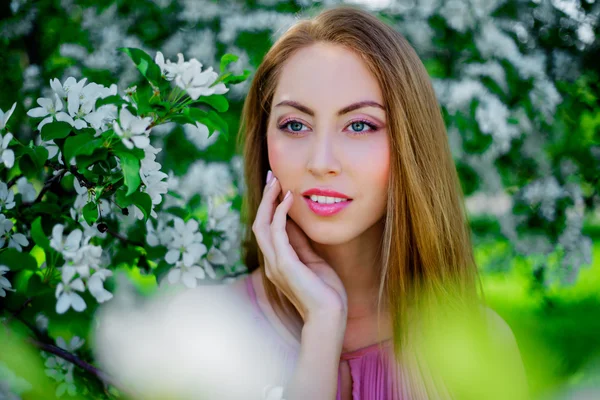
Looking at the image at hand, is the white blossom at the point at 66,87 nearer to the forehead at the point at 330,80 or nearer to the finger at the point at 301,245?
the forehead at the point at 330,80

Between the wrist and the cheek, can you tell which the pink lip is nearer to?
the cheek

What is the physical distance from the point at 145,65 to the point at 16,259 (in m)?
0.47

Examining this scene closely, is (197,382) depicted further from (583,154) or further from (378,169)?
(583,154)

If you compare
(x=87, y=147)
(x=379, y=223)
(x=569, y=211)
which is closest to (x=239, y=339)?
(x=379, y=223)

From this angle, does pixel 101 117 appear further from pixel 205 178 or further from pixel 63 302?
pixel 205 178

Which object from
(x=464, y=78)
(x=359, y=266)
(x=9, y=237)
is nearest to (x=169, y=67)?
(x=9, y=237)

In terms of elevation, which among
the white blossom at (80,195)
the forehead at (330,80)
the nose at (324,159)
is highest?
the forehead at (330,80)

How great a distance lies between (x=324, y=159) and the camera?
162 cm

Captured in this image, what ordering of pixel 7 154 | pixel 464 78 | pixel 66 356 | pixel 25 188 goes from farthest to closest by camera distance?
pixel 464 78, pixel 25 188, pixel 66 356, pixel 7 154

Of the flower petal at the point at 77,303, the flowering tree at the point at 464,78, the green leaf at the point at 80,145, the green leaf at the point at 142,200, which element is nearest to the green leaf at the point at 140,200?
the green leaf at the point at 142,200

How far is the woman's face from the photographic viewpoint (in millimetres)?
1648

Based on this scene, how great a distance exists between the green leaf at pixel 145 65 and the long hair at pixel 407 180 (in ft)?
2.27

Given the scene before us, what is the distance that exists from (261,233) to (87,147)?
2.63 ft

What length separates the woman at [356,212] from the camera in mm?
1653
